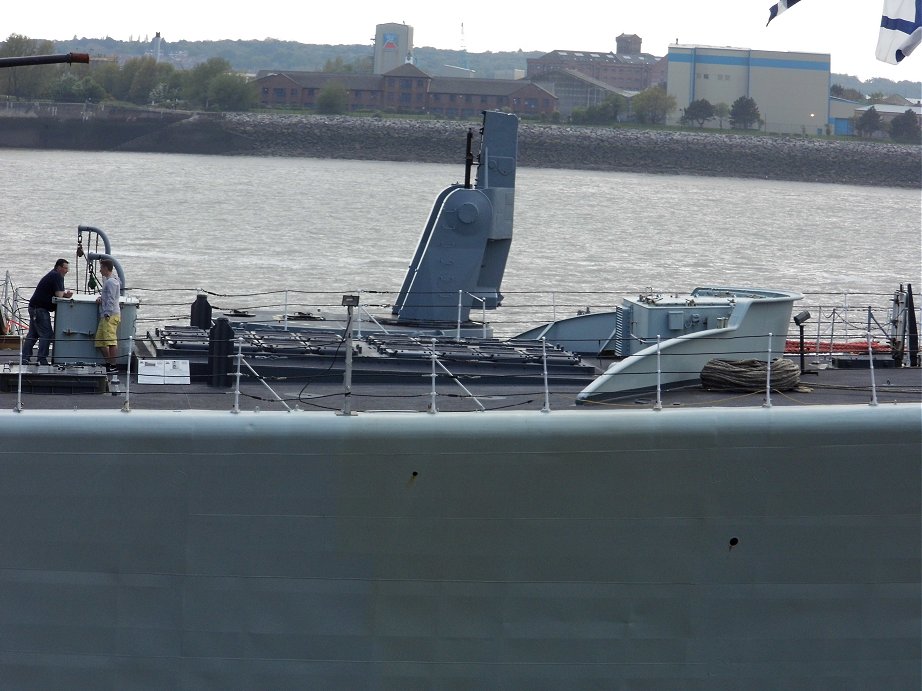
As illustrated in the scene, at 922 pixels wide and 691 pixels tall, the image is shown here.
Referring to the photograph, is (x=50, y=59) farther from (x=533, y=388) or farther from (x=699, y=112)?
(x=699, y=112)

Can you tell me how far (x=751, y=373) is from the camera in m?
Answer: 10.1

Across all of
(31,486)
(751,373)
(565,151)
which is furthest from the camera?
(565,151)

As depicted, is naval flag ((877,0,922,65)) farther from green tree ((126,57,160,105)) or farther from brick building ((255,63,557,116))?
green tree ((126,57,160,105))

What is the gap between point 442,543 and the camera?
29.3 feet

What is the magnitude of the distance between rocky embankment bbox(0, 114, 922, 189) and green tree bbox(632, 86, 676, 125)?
489cm

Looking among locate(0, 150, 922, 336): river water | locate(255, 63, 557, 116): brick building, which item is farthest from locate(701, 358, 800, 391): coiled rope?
locate(255, 63, 557, 116): brick building

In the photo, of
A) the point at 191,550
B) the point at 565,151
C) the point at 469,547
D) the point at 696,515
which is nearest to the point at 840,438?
the point at 696,515

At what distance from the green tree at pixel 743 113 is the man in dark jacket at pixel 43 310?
101 metres

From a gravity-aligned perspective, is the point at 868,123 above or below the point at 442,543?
above

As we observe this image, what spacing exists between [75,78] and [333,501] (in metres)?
104

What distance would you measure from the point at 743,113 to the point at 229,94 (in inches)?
1884

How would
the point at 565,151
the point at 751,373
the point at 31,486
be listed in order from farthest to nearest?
1. the point at 565,151
2. the point at 751,373
3. the point at 31,486

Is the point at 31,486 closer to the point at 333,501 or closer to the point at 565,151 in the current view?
the point at 333,501

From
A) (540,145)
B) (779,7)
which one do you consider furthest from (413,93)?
(779,7)
